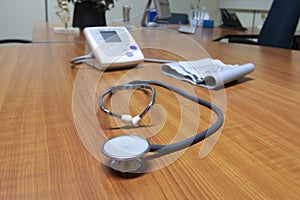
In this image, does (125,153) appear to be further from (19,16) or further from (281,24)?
(19,16)

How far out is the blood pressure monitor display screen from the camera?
3.25ft

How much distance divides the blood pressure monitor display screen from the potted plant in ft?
3.50

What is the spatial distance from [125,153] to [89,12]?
186 cm

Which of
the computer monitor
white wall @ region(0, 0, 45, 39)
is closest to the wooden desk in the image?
the computer monitor

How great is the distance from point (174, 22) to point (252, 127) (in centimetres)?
323

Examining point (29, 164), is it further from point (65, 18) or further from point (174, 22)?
point (174, 22)

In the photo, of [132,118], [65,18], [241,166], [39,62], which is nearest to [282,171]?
[241,166]

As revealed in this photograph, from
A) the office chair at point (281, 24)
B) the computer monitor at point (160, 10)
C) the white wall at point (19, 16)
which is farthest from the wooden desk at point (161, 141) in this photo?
the white wall at point (19, 16)

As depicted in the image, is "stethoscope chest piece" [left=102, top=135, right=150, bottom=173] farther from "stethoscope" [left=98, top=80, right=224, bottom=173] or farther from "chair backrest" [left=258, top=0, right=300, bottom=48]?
"chair backrest" [left=258, top=0, right=300, bottom=48]

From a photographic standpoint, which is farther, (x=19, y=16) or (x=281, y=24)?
(x=19, y=16)

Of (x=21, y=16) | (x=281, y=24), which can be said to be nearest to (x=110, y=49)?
(x=281, y=24)

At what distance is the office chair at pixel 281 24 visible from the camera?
221 centimetres

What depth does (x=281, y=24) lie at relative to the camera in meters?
2.26

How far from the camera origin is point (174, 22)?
11.9ft
